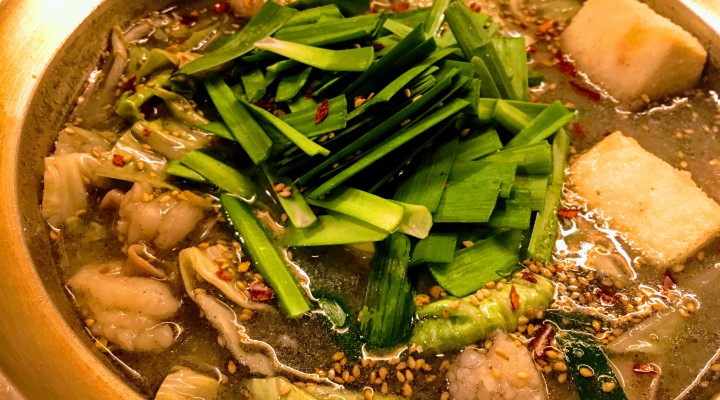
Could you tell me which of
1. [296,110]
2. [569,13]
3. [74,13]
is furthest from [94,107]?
[569,13]

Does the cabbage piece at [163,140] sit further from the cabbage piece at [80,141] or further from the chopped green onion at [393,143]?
the chopped green onion at [393,143]

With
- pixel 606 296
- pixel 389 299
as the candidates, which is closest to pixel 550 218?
pixel 606 296

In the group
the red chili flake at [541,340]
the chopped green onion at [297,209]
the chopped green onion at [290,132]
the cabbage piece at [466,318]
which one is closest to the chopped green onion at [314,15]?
the chopped green onion at [290,132]

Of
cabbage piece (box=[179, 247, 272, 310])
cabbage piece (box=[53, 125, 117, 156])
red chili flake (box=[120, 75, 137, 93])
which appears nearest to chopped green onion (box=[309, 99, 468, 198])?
cabbage piece (box=[179, 247, 272, 310])

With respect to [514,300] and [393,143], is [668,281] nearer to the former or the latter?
[514,300]

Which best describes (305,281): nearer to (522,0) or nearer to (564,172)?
(564,172)

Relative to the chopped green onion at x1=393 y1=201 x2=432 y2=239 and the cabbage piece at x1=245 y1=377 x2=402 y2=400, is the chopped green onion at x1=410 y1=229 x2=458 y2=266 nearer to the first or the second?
the chopped green onion at x1=393 y1=201 x2=432 y2=239
